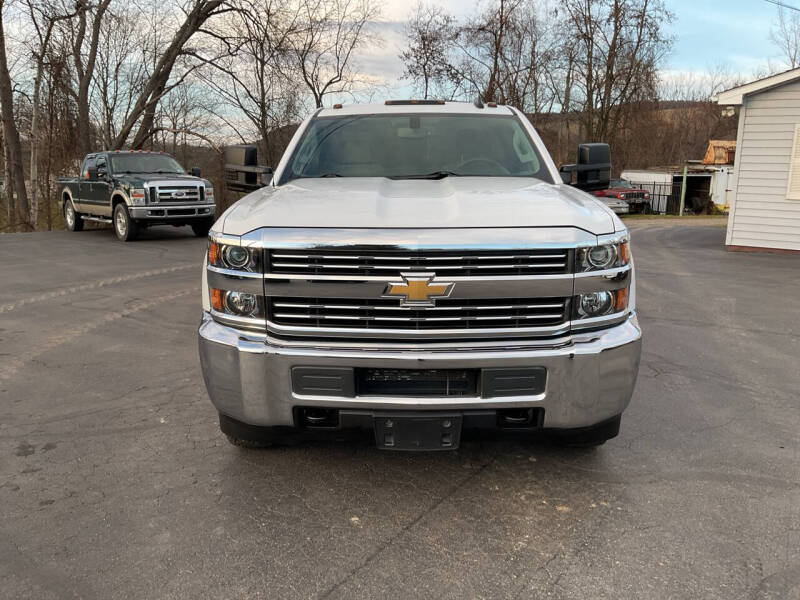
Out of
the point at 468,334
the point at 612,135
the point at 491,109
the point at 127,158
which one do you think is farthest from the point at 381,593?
the point at 612,135

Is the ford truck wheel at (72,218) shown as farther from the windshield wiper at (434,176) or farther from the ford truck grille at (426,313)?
the ford truck grille at (426,313)

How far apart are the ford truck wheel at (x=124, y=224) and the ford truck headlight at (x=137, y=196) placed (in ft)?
1.14

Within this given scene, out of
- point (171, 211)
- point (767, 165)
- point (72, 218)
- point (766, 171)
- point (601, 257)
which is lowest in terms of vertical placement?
point (72, 218)

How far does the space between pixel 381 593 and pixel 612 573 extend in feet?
3.02

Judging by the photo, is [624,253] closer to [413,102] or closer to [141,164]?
[413,102]

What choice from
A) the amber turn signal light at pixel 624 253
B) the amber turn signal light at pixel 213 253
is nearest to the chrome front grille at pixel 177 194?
the amber turn signal light at pixel 213 253

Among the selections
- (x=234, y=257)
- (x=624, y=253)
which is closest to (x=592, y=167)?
(x=624, y=253)

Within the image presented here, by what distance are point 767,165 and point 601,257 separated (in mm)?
13033

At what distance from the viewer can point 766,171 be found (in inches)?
539

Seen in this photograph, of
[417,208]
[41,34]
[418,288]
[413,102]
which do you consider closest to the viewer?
[418,288]

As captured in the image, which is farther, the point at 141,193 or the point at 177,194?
the point at 177,194

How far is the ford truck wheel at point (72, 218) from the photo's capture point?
1786 centimetres

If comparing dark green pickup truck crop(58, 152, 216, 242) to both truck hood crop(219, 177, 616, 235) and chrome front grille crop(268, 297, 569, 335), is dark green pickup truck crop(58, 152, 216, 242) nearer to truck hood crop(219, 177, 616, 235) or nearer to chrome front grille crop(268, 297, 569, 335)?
truck hood crop(219, 177, 616, 235)

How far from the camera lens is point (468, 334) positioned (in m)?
2.88
